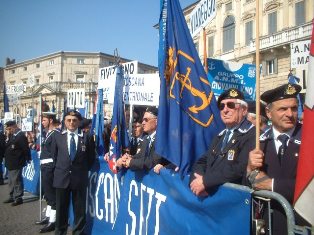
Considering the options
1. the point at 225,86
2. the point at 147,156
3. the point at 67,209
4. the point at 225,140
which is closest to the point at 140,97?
the point at 225,86

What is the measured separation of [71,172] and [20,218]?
7.62ft

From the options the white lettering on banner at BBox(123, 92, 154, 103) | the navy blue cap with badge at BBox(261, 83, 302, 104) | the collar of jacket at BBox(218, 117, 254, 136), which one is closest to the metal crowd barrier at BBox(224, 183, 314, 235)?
the collar of jacket at BBox(218, 117, 254, 136)

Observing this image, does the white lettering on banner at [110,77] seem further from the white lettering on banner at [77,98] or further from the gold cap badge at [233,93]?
the gold cap badge at [233,93]

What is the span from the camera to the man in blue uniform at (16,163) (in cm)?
821

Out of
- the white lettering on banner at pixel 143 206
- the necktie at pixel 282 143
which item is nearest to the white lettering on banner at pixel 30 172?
the white lettering on banner at pixel 143 206

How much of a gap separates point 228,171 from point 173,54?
1.36 metres

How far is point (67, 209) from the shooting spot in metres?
5.22

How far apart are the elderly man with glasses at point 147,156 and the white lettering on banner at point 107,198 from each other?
433 millimetres

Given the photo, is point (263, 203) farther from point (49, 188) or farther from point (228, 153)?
point (49, 188)

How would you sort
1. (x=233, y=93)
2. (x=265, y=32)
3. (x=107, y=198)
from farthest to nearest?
(x=265, y=32), (x=107, y=198), (x=233, y=93)

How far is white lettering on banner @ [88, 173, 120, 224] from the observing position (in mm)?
4738

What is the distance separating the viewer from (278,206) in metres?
2.31

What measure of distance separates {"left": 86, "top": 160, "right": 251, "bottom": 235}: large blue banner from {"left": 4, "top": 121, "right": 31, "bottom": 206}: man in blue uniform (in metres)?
3.48

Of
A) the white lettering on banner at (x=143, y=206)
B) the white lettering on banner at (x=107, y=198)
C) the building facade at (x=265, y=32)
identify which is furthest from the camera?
the building facade at (x=265, y=32)
